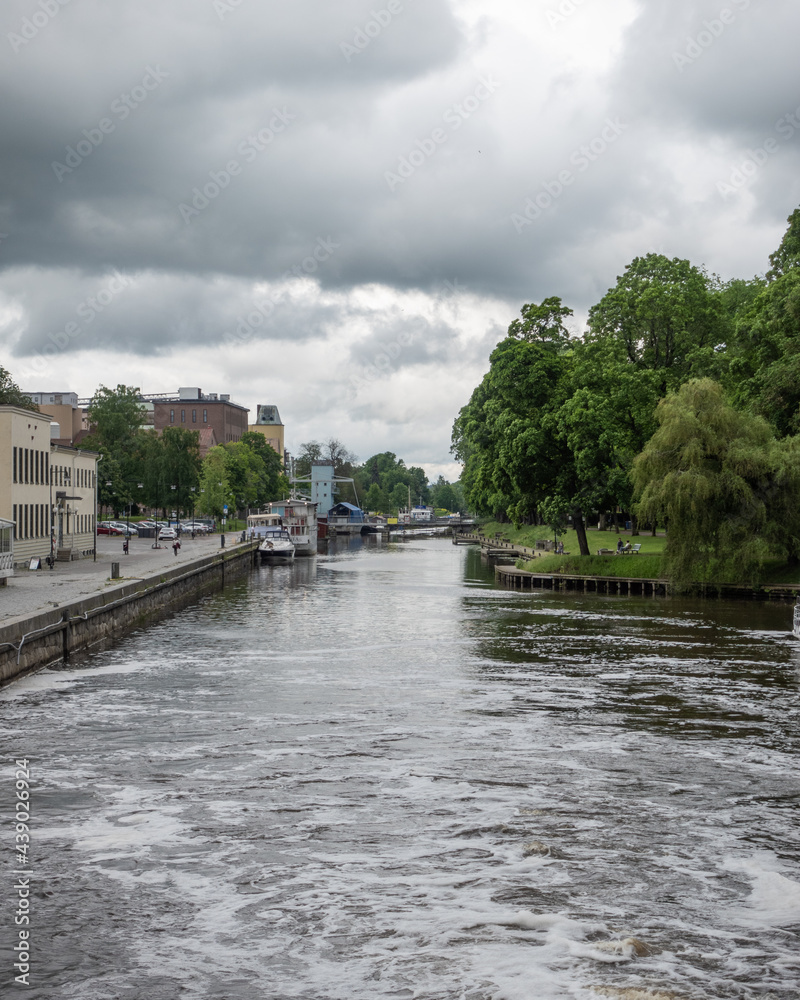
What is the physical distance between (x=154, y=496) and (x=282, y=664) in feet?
265

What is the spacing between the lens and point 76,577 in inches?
1726

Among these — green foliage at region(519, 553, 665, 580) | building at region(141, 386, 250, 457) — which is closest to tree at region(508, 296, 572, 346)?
green foliage at region(519, 553, 665, 580)

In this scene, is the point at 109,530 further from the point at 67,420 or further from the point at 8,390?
the point at 67,420

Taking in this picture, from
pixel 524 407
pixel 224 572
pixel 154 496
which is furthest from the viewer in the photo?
pixel 154 496

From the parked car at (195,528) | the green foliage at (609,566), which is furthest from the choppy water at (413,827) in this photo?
the parked car at (195,528)

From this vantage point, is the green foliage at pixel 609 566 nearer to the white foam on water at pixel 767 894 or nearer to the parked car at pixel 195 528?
the white foam on water at pixel 767 894

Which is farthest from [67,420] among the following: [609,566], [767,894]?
[767,894]

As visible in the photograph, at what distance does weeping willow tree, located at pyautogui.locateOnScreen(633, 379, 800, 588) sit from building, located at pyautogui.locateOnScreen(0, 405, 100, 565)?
29.2 metres

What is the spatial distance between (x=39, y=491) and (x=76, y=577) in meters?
11.4

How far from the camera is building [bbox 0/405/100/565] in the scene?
4841 centimetres

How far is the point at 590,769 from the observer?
17.3 meters

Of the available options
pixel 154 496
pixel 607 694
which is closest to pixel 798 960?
pixel 607 694

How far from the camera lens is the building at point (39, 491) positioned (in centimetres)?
4841

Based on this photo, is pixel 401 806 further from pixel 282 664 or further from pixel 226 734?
pixel 282 664
